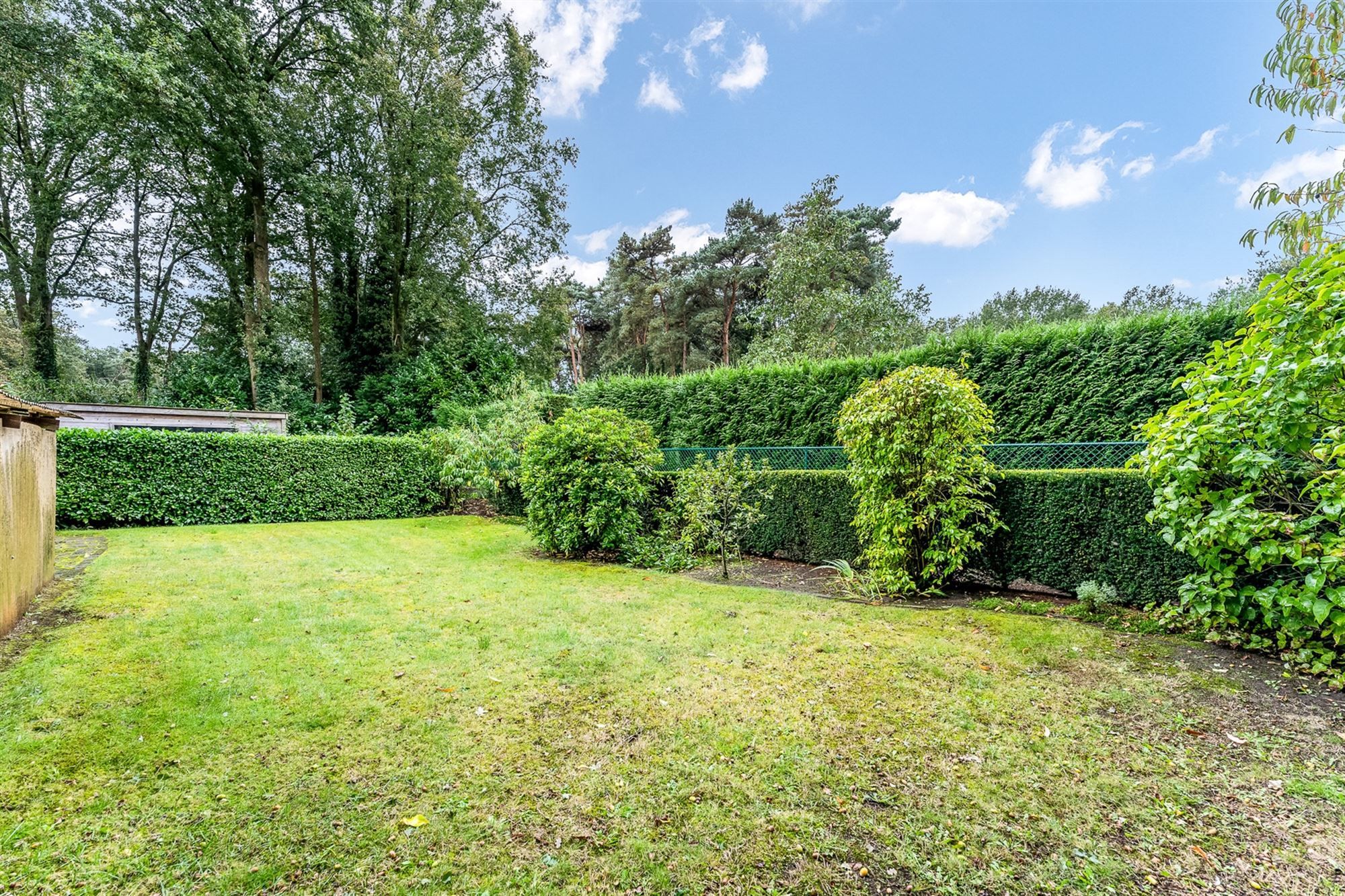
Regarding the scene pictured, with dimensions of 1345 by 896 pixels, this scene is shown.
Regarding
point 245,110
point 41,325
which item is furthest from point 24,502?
point 41,325

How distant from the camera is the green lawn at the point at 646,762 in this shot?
5.50 ft

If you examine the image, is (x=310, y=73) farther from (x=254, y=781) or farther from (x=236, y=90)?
(x=254, y=781)

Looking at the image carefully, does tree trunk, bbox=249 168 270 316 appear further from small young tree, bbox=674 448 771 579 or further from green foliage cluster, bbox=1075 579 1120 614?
green foliage cluster, bbox=1075 579 1120 614

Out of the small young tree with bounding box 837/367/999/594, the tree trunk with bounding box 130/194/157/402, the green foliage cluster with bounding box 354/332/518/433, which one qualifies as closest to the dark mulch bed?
the small young tree with bounding box 837/367/999/594

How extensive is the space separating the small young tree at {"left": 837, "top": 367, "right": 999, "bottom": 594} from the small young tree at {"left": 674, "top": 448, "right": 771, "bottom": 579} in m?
1.58

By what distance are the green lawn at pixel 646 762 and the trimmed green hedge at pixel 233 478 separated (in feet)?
22.6

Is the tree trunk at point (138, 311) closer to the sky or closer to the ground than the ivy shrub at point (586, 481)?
closer to the sky

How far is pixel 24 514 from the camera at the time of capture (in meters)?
4.04

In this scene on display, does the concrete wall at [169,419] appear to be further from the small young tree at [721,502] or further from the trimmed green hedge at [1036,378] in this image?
the trimmed green hedge at [1036,378]

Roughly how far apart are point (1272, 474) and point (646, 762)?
411 centimetres

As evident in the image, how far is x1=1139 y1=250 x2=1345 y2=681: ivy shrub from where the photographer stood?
281 centimetres

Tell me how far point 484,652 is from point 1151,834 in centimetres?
339

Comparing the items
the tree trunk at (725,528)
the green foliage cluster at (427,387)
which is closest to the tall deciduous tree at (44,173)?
the green foliage cluster at (427,387)

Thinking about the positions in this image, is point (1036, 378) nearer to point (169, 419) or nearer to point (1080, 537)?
point (1080, 537)
